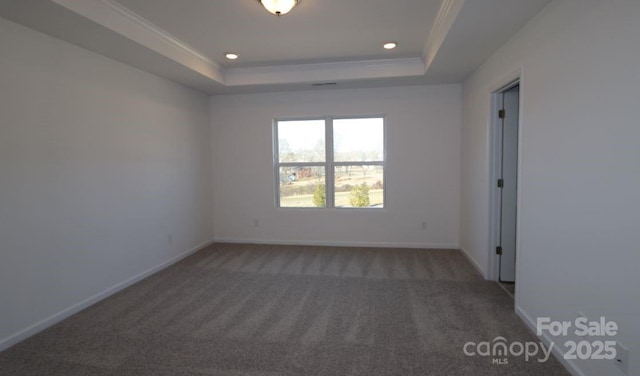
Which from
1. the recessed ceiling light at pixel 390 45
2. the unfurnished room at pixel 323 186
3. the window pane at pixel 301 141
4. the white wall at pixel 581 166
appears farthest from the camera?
the window pane at pixel 301 141

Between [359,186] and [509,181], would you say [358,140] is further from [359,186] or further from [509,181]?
[509,181]

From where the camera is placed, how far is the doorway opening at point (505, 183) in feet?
11.1

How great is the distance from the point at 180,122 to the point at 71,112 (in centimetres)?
168

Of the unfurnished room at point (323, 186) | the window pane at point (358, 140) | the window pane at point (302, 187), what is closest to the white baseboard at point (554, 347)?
the unfurnished room at point (323, 186)

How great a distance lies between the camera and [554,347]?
221 centimetres

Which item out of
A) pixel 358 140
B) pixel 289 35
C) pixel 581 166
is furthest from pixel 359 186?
pixel 581 166

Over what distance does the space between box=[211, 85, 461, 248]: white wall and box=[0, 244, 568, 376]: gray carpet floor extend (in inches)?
40.8

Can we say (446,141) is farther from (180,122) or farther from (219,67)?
(180,122)

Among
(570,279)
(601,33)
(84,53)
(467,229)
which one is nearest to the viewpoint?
(601,33)

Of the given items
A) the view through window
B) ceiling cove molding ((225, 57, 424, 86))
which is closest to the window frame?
the view through window

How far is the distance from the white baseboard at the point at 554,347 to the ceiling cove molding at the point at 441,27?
243 centimetres

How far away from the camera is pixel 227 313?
292 centimetres

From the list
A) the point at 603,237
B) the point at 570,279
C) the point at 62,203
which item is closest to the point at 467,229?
the point at 570,279

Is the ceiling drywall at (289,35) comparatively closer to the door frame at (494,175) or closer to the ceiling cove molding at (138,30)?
the ceiling cove molding at (138,30)
